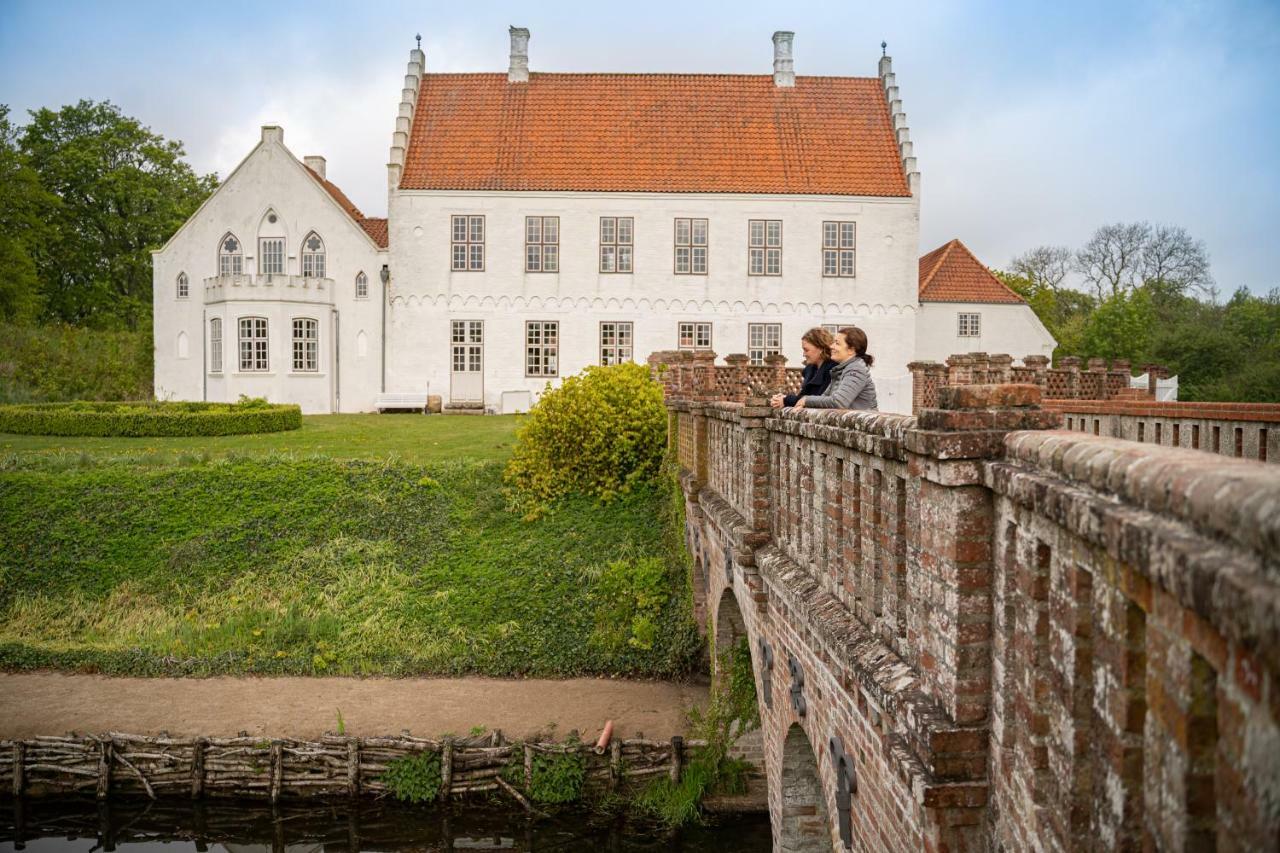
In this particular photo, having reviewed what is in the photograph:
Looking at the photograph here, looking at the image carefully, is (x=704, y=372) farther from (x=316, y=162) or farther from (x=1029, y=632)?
(x=316, y=162)

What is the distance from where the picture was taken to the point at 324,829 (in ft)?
42.1

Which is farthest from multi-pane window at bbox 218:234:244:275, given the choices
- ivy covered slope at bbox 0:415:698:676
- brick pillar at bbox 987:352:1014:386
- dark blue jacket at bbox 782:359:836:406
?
dark blue jacket at bbox 782:359:836:406

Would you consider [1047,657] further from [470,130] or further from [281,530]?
[470,130]

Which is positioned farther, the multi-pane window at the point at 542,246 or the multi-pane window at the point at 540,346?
the multi-pane window at the point at 540,346

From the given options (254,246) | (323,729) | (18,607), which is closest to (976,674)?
(323,729)

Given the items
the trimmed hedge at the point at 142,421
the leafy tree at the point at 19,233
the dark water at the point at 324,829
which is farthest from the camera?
the leafy tree at the point at 19,233

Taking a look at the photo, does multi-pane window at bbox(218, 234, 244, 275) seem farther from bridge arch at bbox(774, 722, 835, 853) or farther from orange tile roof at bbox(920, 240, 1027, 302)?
bridge arch at bbox(774, 722, 835, 853)

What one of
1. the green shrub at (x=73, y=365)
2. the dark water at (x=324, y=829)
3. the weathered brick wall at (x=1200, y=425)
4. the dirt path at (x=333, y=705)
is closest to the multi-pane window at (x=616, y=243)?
the green shrub at (x=73, y=365)

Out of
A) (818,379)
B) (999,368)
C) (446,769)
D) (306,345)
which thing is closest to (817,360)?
(818,379)

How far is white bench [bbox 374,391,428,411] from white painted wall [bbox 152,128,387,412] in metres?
1.09

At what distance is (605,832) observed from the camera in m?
12.4

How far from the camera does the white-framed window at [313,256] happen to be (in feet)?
114

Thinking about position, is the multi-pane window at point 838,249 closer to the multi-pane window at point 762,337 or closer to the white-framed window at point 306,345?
the multi-pane window at point 762,337

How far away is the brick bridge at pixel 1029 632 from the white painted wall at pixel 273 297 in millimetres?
31279
